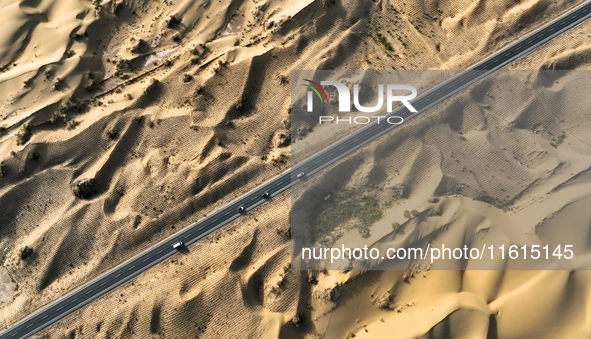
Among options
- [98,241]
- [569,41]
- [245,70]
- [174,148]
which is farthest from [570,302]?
[98,241]

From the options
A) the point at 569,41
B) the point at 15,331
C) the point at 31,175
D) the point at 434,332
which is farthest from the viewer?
the point at 569,41

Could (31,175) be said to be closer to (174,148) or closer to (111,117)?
(111,117)

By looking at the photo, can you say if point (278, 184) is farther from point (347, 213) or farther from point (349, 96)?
point (349, 96)

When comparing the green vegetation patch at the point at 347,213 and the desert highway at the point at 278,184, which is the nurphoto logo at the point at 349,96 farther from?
the green vegetation patch at the point at 347,213

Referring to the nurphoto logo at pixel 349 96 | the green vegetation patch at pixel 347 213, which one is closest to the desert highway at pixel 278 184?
the nurphoto logo at pixel 349 96

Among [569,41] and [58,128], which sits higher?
[569,41]

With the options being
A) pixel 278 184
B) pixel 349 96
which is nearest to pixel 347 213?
pixel 278 184

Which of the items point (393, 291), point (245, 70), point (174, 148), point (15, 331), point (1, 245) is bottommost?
point (15, 331)
